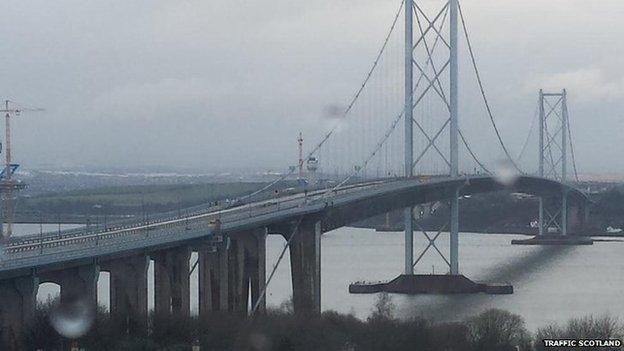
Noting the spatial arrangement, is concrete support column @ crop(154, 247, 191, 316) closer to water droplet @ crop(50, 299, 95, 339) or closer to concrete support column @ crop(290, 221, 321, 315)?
water droplet @ crop(50, 299, 95, 339)

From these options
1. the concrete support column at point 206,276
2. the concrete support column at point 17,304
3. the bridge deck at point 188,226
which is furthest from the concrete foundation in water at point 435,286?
the concrete support column at point 17,304

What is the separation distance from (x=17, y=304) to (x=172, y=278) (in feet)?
9.82

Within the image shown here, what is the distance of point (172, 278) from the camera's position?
44.4 ft

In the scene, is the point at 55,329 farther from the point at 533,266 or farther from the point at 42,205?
the point at 42,205

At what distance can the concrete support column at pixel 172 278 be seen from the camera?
524 inches

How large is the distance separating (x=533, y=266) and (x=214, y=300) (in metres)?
11.8

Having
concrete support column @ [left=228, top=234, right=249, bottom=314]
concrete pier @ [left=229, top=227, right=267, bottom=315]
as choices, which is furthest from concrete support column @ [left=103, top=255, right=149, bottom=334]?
concrete pier @ [left=229, top=227, right=267, bottom=315]

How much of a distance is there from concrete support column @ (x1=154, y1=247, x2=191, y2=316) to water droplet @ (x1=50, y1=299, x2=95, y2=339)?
1.68 meters

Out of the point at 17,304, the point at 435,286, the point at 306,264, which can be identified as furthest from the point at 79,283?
the point at 435,286

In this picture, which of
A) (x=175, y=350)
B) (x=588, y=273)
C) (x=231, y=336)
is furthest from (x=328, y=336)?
(x=588, y=273)

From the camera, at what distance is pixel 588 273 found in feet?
76.8

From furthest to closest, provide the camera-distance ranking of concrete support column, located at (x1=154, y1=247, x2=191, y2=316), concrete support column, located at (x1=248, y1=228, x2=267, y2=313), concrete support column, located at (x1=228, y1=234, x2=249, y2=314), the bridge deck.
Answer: concrete support column, located at (x1=248, y1=228, x2=267, y2=313) < concrete support column, located at (x1=228, y1=234, x2=249, y2=314) < concrete support column, located at (x1=154, y1=247, x2=191, y2=316) < the bridge deck

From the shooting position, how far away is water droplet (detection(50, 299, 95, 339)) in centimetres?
1084

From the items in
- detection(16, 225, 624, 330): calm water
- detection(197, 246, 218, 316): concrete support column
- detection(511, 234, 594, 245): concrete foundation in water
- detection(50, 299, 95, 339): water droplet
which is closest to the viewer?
detection(50, 299, 95, 339): water droplet
